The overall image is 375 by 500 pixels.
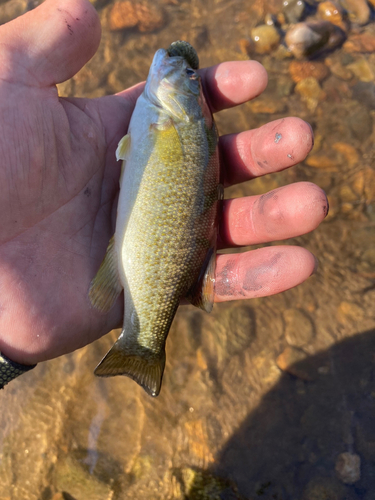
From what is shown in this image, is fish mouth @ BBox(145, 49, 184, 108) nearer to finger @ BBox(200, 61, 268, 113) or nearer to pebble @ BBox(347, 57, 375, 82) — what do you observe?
finger @ BBox(200, 61, 268, 113)

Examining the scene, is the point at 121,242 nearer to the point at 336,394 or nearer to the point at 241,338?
the point at 241,338

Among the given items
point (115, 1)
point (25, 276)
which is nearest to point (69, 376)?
point (25, 276)

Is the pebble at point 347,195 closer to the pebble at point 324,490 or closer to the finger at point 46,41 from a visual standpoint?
the pebble at point 324,490

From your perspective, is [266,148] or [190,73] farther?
[266,148]

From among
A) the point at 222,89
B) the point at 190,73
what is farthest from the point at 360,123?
the point at 190,73

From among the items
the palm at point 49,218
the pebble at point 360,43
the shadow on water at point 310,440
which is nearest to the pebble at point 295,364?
the shadow on water at point 310,440

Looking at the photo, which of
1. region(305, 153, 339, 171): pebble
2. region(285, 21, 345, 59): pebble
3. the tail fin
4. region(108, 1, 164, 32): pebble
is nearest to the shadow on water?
the tail fin

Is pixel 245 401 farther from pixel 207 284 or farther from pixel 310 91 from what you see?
pixel 310 91
